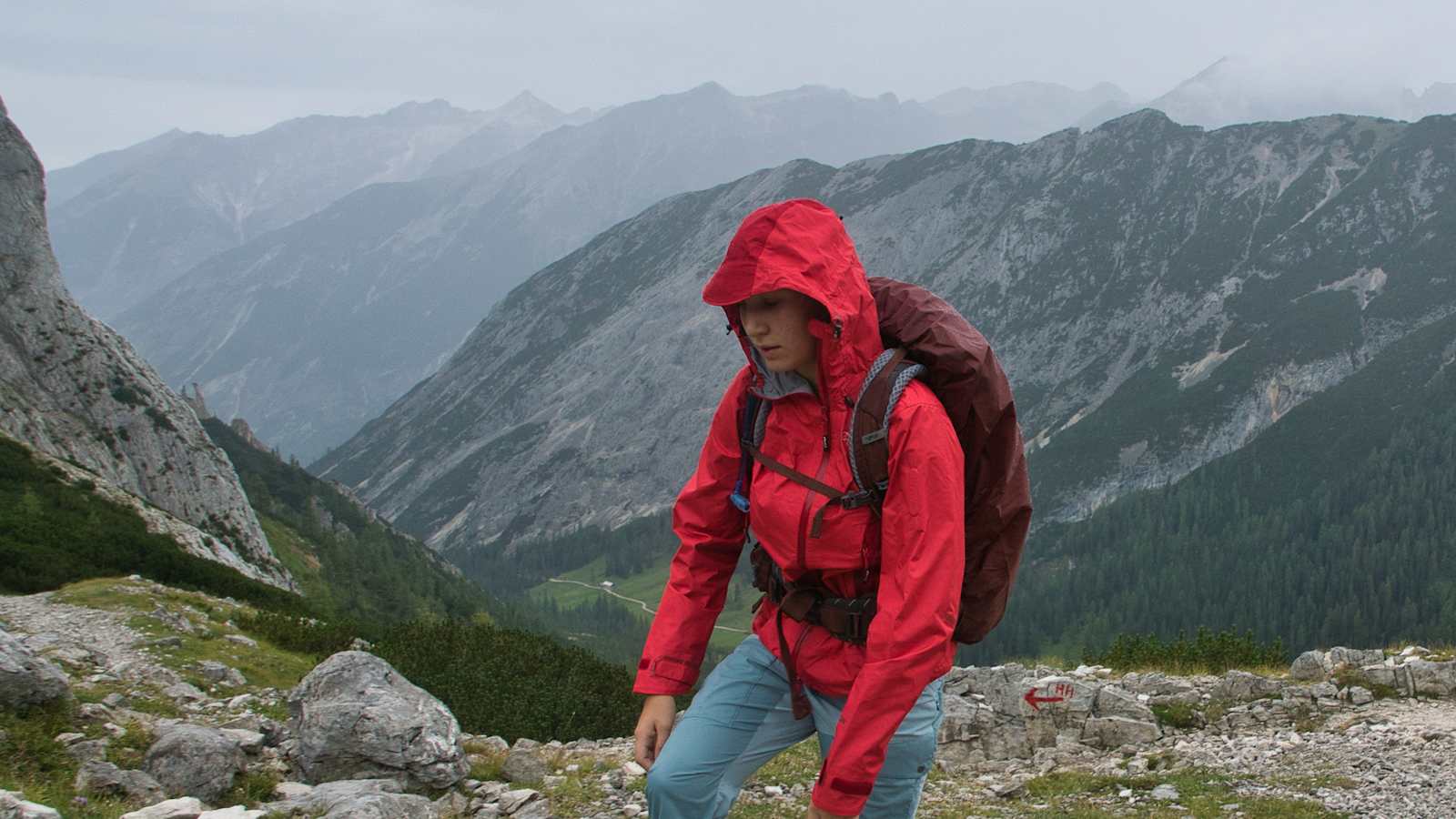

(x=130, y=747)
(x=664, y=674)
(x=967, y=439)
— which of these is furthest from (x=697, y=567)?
(x=130, y=747)

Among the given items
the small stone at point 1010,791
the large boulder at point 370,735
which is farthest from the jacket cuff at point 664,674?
the small stone at point 1010,791


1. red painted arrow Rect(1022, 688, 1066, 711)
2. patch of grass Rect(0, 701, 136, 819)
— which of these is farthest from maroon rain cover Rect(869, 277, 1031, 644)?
red painted arrow Rect(1022, 688, 1066, 711)

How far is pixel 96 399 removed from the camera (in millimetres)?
48906

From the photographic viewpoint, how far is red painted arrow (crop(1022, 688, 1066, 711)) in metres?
15.4

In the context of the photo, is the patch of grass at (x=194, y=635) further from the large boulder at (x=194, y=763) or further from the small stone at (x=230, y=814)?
the small stone at (x=230, y=814)

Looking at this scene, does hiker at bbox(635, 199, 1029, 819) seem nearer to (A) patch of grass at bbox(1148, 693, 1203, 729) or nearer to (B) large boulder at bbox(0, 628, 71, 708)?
(B) large boulder at bbox(0, 628, 71, 708)

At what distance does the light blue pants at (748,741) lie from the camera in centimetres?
488

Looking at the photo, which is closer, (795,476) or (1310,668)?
(795,476)

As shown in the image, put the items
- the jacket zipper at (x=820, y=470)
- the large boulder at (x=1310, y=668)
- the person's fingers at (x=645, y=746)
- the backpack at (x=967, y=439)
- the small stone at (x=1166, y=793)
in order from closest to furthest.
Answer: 1. the backpack at (x=967, y=439)
2. the jacket zipper at (x=820, y=470)
3. the person's fingers at (x=645, y=746)
4. the small stone at (x=1166, y=793)
5. the large boulder at (x=1310, y=668)

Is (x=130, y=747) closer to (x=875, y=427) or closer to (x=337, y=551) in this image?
(x=875, y=427)

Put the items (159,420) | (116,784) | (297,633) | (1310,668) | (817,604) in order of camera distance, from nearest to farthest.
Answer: (817,604) → (116,784) → (1310,668) → (297,633) → (159,420)

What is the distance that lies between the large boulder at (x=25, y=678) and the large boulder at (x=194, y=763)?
4.35 feet

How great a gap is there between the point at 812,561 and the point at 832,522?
24cm

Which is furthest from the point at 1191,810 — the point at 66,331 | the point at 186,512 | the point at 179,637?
the point at 66,331
